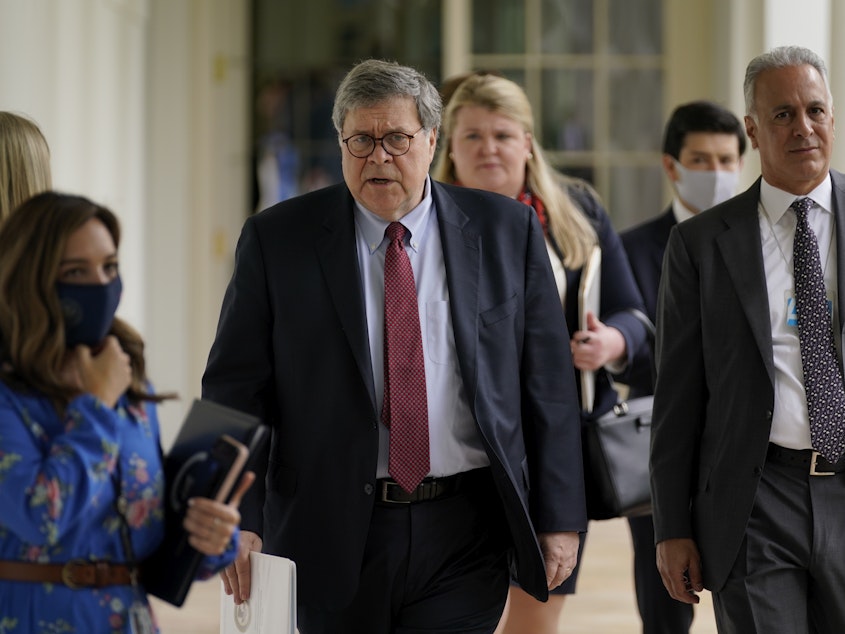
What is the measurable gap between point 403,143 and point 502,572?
0.91m

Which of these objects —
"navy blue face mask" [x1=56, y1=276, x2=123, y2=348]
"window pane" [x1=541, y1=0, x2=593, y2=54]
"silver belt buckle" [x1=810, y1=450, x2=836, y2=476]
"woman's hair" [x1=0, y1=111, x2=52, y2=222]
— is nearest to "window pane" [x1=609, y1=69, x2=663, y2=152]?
"window pane" [x1=541, y1=0, x2=593, y2=54]

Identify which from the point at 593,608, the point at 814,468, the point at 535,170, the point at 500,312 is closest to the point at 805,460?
the point at 814,468

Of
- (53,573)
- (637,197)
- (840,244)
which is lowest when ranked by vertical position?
(53,573)

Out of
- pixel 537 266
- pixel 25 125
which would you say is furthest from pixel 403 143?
pixel 25 125

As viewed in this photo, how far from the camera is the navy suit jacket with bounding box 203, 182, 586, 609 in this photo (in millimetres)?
2691

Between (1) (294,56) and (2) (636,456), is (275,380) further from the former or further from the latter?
(1) (294,56)

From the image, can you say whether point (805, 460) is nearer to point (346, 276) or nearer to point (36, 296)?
point (346, 276)

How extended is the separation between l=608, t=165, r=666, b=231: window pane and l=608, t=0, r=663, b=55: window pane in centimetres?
70

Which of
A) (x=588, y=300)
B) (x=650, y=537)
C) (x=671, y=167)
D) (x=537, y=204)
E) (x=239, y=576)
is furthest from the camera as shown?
(x=671, y=167)

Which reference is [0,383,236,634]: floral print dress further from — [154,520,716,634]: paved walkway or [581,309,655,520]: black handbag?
[154,520,716,634]: paved walkway

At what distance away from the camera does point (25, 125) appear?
268 centimetres

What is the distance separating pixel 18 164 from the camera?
264cm

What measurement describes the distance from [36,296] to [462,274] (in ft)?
3.43

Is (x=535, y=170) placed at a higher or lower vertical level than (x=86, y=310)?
higher
